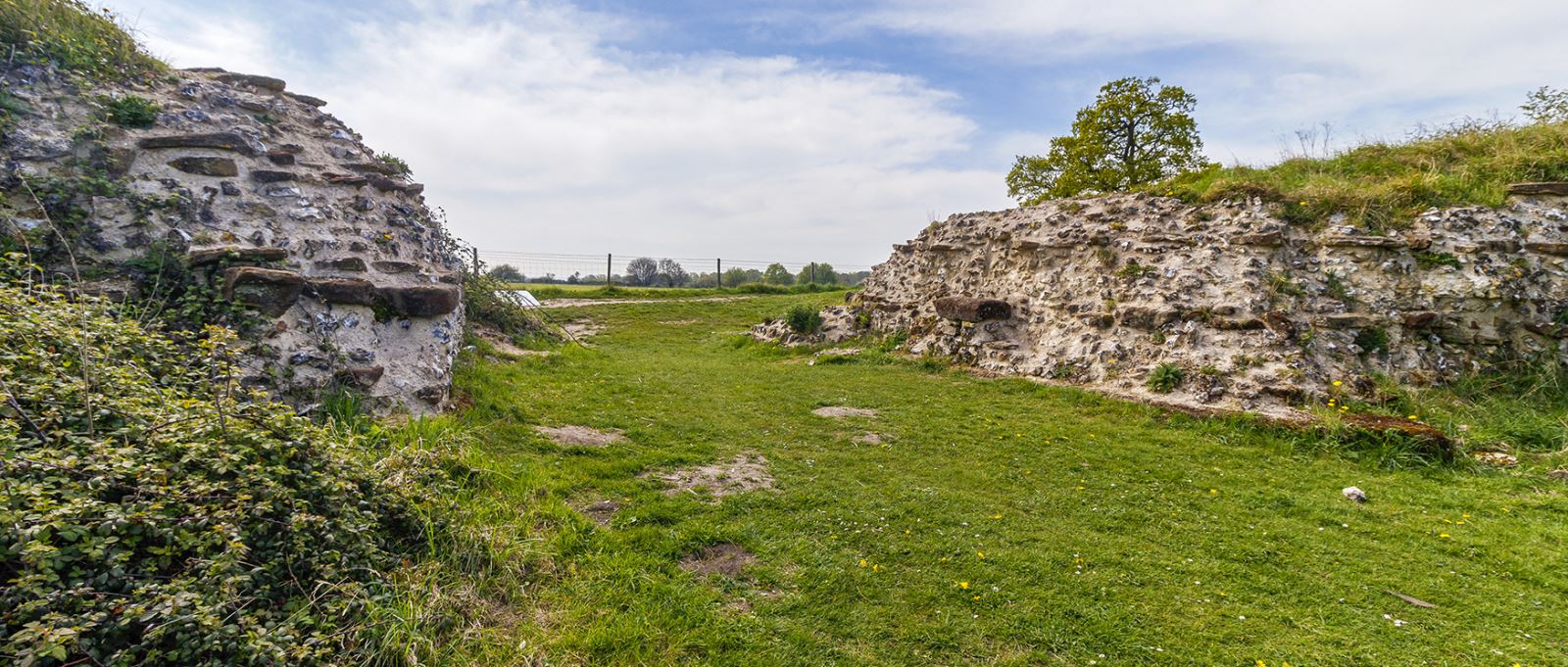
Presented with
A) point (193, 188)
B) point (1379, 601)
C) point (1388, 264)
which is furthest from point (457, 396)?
point (1388, 264)

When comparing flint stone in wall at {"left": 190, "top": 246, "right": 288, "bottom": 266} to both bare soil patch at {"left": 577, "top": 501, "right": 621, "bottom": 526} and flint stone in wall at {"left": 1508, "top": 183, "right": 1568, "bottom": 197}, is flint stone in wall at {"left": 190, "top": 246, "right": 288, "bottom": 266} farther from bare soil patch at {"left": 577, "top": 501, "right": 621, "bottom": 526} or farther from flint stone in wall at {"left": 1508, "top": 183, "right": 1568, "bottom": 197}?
flint stone in wall at {"left": 1508, "top": 183, "right": 1568, "bottom": 197}

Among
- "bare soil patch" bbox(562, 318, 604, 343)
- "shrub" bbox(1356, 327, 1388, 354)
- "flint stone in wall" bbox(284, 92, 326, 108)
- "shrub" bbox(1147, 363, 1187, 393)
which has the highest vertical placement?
"flint stone in wall" bbox(284, 92, 326, 108)

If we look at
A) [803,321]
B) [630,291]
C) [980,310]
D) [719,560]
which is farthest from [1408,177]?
[630,291]

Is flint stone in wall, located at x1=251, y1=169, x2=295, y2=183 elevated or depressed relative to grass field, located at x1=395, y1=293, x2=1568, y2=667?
elevated

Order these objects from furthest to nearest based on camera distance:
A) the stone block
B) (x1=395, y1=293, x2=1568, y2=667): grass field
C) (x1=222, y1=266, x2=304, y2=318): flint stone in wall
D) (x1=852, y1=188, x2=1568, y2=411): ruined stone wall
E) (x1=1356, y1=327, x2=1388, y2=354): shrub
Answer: the stone block → (x1=1356, y1=327, x2=1388, y2=354): shrub → (x1=852, y1=188, x2=1568, y2=411): ruined stone wall → (x1=222, y1=266, x2=304, y2=318): flint stone in wall → (x1=395, y1=293, x2=1568, y2=667): grass field

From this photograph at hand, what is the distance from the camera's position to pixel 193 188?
621 centimetres

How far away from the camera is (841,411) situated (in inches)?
331

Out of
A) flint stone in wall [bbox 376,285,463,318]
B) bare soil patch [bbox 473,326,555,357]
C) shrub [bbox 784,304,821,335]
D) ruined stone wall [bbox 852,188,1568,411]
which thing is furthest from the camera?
shrub [bbox 784,304,821,335]

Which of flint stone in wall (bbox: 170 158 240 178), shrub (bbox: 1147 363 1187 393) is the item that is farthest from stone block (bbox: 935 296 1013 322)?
flint stone in wall (bbox: 170 158 240 178)

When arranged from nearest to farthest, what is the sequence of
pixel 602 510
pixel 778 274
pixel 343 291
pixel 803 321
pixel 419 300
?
pixel 602 510 → pixel 343 291 → pixel 419 300 → pixel 803 321 → pixel 778 274

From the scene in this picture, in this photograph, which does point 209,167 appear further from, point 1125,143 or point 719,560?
point 1125,143

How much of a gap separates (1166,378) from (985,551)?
5.68m

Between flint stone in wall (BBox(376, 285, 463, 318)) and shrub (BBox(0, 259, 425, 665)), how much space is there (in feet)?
10.4

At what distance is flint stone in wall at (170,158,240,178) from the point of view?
6305mm
